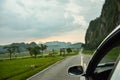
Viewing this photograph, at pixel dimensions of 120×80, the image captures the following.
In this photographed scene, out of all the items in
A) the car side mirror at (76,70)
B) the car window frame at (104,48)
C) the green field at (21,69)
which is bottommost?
the green field at (21,69)

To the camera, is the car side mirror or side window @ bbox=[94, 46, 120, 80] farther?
the car side mirror

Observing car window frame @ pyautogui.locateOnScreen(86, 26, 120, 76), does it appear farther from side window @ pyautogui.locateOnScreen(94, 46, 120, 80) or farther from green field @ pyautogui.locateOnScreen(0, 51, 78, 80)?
green field @ pyautogui.locateOnScreen(0, 51, 78, 80)

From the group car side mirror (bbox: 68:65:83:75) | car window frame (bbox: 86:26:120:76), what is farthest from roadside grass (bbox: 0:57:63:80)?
car window frame (bbox: 86:26:120:76)

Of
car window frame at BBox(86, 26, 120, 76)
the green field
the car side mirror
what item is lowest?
the green field

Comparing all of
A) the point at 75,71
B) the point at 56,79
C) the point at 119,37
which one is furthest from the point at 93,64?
the point at 56,79

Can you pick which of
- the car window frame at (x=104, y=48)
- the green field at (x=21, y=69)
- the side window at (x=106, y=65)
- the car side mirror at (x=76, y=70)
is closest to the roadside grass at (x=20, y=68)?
the green field at (x=21, y=69)

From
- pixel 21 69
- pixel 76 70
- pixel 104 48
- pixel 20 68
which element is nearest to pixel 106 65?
pixel 76 70

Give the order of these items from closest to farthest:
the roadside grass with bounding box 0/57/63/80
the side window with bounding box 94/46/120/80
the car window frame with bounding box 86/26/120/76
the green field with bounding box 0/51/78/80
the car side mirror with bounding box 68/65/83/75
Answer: the car window frame with bounding box 86/26/120/76
the side window with bounding box 94/46/120/80
the car side mirror with bounding box 68/65/83/75
the green field with bounding box 0/51/78/80
the roadside grass with bounding box 0/57/63/80

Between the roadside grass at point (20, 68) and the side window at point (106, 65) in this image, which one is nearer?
the side window at point (106, 65)

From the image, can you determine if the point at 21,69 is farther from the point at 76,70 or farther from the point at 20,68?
the point at 76,70

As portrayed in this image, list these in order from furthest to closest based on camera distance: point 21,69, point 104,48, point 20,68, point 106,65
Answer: point 20,68 < point 21,69 < point 106,65 < point 104,48

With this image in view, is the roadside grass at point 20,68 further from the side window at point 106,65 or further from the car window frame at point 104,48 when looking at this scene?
the car window frame at point 104,48

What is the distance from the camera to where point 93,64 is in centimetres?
359

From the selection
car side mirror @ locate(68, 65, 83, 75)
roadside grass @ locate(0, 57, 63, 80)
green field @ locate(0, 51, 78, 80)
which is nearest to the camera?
car side mirror @ locate(68, 65, 83, 75)
